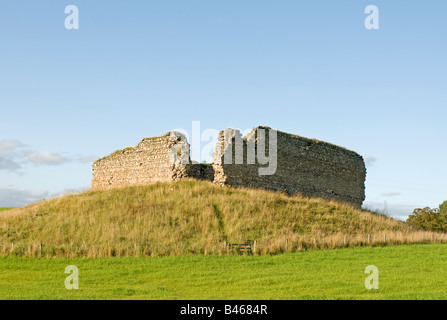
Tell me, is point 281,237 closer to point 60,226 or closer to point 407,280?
point 407,280

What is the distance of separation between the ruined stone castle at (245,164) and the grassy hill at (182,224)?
4.19 ft

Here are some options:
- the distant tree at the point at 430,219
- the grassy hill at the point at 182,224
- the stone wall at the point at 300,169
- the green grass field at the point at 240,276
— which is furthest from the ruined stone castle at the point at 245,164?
the distant tree at the point at 430,219

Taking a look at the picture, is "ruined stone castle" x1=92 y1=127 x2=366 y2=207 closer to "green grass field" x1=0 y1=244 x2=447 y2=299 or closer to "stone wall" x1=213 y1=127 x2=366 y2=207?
"stone wall" x1=213 y1=127 x2=366 y2=207

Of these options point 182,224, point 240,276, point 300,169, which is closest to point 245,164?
point 300,169

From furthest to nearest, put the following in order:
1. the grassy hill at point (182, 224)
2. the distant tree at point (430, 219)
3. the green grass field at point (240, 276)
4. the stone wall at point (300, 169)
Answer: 1. the distant tree at point (430, 219)
2. the stone wall at point (300, 169)
3. the grassy hill at point (182, 224)
4. the green grass field at point (240, 276)

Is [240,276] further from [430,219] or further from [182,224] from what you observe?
[430,219]

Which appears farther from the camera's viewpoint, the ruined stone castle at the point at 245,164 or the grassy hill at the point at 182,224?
the ruined stone castle at the point at 245,164

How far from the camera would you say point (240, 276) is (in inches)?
599

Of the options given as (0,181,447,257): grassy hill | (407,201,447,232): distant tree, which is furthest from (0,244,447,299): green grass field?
(407,201,447,232): distant tree

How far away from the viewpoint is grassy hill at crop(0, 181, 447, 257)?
779 inches

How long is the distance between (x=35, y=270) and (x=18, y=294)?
195 inches

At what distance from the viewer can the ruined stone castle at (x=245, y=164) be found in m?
27.6

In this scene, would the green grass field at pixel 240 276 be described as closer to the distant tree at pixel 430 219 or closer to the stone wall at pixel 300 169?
the stone wall at pixel 300 169
